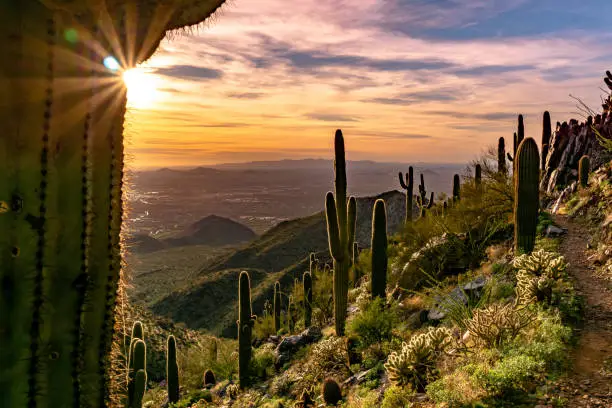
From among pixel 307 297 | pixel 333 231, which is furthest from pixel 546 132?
pixel 333 231

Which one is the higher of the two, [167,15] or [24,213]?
[167,15]

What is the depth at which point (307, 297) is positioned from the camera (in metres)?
25.4

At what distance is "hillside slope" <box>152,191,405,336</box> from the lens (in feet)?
203

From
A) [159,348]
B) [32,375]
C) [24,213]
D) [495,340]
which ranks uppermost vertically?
[24,213]

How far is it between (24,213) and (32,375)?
927 millimetres

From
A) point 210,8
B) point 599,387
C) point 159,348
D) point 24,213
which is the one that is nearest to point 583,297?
point 599,387

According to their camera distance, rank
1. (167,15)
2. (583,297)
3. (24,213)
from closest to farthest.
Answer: (24,213) < (167,15) < (583,297)

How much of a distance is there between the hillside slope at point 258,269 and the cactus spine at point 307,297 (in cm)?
2803

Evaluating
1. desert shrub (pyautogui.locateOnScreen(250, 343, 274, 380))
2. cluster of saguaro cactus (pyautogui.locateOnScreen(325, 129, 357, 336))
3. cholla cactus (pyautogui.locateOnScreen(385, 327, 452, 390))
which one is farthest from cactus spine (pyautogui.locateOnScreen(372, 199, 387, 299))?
cholla cactus (pyautogui.locateOnScreen(385, 327, 452, 390))

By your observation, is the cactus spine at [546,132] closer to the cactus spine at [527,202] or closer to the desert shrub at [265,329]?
the cactus spine at [527,202]

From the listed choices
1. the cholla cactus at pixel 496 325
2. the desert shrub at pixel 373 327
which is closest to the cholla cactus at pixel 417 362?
the cholla cactus at pixel 496 325

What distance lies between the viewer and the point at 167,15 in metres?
2.86

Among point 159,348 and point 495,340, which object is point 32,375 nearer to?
point 495,340

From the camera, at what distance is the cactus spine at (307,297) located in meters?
25.5
